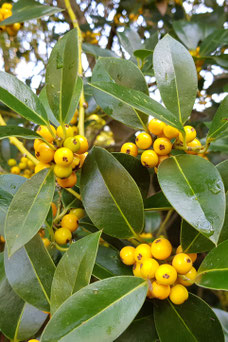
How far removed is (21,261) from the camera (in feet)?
2.18

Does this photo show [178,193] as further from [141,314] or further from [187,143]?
[141,314]

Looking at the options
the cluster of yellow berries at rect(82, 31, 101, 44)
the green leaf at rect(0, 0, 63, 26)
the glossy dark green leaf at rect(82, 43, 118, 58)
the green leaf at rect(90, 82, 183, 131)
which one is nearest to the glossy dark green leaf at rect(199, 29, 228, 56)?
the glossy dark green leaf at rect(82, 43, 118, 58)

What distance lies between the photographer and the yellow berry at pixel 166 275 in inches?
22.5

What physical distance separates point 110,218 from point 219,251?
212mm

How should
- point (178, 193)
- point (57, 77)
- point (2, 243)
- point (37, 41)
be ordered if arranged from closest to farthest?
1. point (178, 193)
2. point (57, 77)
3. point (2, 243)
4. point (37, 41)

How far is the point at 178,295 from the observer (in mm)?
602

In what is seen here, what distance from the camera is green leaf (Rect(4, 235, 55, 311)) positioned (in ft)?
2.12

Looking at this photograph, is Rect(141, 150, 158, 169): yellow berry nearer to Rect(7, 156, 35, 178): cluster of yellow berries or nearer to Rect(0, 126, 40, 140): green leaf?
Rect(0, 126, 40, 140): green leaf

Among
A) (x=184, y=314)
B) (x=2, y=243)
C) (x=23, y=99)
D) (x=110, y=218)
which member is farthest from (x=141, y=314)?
(x=2, y=243)

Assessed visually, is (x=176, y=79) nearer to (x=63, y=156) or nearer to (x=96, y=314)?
(x=63, y=156)

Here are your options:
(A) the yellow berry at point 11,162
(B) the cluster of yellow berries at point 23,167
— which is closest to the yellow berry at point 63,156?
(B) the cluster of yellow berries at point 23,167

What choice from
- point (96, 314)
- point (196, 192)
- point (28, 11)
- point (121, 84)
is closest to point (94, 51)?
point (28, 11)

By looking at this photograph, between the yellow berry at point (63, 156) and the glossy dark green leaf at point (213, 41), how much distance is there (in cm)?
103

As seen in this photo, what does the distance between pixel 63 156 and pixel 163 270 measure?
26 cm
